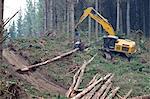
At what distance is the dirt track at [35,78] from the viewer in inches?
523

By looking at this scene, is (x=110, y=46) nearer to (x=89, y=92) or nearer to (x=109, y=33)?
(x=109, y=33)

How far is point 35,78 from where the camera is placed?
14.0 metres

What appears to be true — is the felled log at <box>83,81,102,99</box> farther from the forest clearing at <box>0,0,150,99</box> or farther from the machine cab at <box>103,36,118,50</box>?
the machine cab at <box>103,36,118,50</box>

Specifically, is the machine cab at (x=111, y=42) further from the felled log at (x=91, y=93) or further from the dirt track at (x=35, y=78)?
the felled log at (x=91, y=93)

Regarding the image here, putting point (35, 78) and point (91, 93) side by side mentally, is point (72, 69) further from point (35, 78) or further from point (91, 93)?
point (91, 93)

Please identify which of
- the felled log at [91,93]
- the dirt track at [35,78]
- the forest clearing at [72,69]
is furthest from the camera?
the dirt track at [35,78]

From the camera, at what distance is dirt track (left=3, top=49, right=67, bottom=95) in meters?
13.3

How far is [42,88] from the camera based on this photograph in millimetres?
13055

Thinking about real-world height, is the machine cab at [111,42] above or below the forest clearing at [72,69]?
above

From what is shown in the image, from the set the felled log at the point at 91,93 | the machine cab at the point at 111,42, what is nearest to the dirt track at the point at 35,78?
the felled log at the point at 91,93

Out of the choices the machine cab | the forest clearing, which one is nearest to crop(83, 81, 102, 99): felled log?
the forest clearing

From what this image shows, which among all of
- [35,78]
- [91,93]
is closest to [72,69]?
[35,78]

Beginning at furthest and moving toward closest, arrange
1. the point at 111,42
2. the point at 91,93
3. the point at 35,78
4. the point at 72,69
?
the point at 111,42
the point at 72,69
the point at 35,78
the point at 91,93

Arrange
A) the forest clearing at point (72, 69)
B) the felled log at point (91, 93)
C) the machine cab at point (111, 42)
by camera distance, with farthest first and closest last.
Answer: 1. the machine cab at point (111, 42)
2. the forest clearing at point (72, 69)
3. the felled log at point (91, 93)
